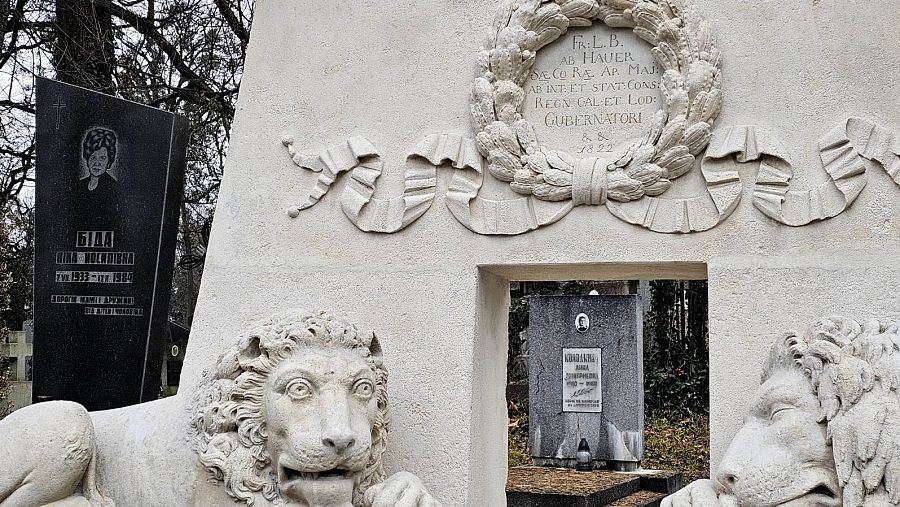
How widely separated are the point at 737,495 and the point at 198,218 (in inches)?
332

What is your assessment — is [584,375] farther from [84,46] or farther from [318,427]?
[318,427]

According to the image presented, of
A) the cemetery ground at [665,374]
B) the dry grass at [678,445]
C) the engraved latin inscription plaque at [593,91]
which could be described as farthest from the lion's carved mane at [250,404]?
the cemetery ground at [665,374]

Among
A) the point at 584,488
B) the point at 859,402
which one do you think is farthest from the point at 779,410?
the point at 584,488

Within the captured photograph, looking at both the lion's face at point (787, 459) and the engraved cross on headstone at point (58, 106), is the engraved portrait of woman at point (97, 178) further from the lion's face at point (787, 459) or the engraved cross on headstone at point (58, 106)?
the lion's face at point (787, 459)

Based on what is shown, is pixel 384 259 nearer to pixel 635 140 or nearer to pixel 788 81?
pixel 635 140

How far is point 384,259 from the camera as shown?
4.14 m

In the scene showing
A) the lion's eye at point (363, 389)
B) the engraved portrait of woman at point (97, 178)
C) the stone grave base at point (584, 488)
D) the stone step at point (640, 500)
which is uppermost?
the engraved portrait of woman at point (97, 178)

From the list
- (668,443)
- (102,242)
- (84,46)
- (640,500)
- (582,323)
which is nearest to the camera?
(102,242)

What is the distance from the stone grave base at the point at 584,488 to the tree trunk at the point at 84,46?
5.21m

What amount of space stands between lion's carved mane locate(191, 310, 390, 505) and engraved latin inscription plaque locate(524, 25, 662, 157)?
Result: 1.23 metres

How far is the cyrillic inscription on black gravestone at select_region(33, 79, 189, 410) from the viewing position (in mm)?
5527

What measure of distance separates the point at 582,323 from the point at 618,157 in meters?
7.85

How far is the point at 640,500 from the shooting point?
8906 millimetres

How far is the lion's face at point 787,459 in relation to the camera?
3.05 metres
